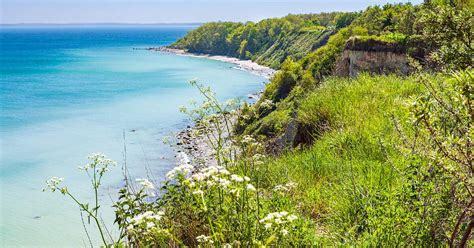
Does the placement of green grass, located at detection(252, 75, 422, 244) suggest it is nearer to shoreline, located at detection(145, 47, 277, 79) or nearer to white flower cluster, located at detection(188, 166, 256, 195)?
white flower cluster, located at detection(188, 166, 256, 195)

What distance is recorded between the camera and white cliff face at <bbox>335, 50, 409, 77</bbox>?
2391 centimetres

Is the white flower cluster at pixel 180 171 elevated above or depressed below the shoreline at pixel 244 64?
above

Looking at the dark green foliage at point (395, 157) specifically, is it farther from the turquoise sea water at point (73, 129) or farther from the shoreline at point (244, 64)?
the shoreline at point (244, 64)

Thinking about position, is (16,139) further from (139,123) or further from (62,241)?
(62,241)

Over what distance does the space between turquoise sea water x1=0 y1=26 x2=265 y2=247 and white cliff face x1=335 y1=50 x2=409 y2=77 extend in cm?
1298

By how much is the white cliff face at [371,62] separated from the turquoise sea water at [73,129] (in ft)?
42.6

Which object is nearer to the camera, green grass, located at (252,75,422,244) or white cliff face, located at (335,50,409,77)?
green grass, located at (252,75,422,244)

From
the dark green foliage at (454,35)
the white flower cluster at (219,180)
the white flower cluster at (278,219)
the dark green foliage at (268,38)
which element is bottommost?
the dark green foliage at (268,38)

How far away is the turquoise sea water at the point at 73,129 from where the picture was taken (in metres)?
23.5

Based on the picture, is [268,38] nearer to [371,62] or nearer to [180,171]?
[371,62]

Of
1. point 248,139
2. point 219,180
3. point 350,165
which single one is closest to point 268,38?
point 350,165

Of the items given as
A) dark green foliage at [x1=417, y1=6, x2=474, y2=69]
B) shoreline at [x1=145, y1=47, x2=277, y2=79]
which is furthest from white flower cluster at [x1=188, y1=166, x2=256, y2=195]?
shoreline at [x1=145, y1=47, x2=277, y2=79]

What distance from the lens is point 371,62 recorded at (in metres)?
25.3

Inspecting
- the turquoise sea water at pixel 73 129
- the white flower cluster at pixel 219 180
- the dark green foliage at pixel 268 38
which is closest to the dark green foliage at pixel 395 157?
the white flower cluster at pixel 219 180
